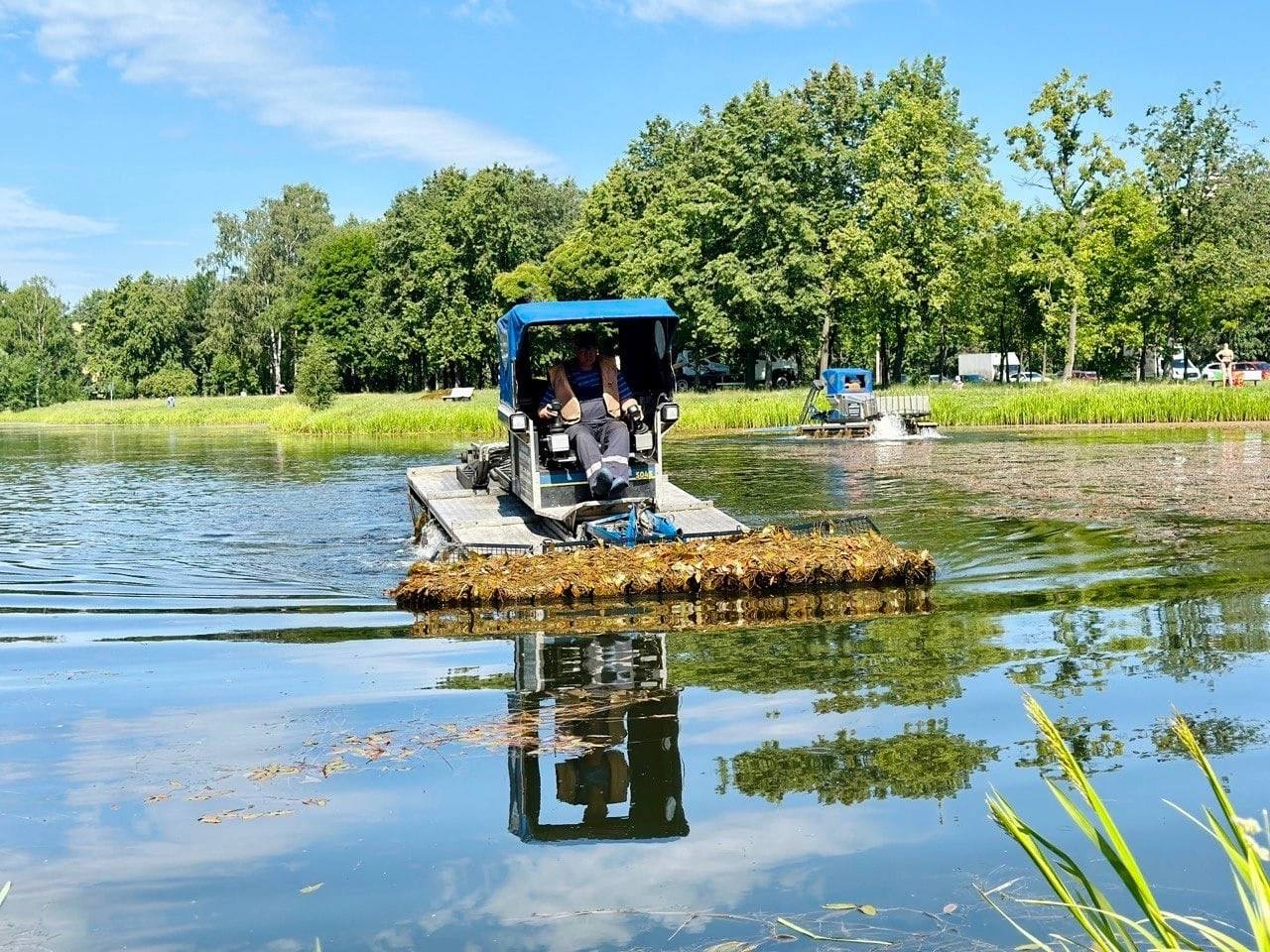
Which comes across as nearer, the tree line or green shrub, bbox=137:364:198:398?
the tree line

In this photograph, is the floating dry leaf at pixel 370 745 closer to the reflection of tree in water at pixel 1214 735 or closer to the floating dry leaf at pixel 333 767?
the floating dry leaf at pixel 333 767

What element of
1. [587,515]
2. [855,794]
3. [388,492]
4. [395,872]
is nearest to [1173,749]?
[855,794]

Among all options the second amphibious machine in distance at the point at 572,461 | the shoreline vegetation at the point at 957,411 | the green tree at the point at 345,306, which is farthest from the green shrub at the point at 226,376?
the second amphibious machine in distance at the point at 572,461

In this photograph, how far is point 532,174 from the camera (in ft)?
338

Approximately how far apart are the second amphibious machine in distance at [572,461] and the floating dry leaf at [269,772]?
6.73 meters

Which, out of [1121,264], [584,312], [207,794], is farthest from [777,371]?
[207,794]

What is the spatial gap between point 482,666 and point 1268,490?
1593 cm

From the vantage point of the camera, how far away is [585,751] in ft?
22.4

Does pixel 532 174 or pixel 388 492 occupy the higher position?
pixel 532 174

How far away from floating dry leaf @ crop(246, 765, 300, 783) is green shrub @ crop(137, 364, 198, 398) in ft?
370

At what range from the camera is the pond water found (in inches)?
189

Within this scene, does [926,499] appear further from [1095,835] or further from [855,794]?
[1095,835]

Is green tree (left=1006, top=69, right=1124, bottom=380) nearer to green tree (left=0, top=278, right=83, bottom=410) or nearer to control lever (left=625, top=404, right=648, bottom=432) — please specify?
control lever (left=625, top=404, right=648, bottom=432)

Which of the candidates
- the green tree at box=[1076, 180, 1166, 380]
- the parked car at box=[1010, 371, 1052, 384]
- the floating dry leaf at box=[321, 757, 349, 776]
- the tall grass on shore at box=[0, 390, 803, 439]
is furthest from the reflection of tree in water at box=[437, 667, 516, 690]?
the green tree at box=[1076, 180, 1166, 380]
